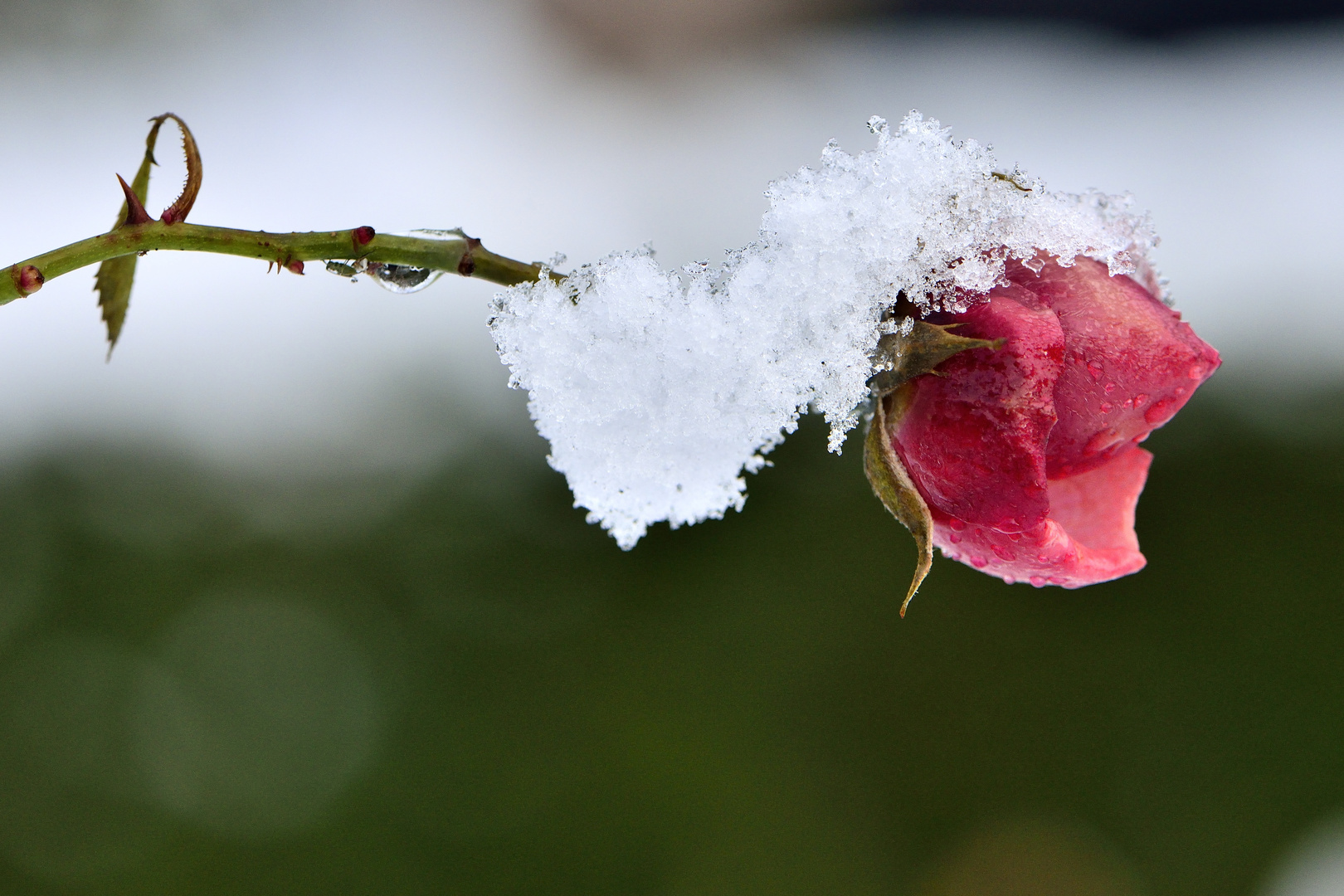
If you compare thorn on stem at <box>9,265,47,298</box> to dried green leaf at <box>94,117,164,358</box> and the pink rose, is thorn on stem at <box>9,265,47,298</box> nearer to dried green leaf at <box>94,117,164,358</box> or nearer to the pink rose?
dried green leaf at <box>94,117,164,358</box>

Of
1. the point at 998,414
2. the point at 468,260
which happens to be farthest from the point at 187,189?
the point at 998,414

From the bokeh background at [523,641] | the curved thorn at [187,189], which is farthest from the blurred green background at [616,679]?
the curved thorn at [187,189]

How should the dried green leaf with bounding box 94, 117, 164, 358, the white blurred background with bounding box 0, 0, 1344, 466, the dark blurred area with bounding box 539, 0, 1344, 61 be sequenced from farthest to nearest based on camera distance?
the dark blurred area with bounding box 539, 0, 1344, 61 < the white blurred background with bounding box 0, 0, 1344, 466 < the dried green leaf with bounding box 94, 117, 164, 358

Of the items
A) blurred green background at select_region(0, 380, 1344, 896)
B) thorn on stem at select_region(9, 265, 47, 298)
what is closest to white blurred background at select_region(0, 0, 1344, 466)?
blurred green background at select_region(0, 380, 1344, 896)

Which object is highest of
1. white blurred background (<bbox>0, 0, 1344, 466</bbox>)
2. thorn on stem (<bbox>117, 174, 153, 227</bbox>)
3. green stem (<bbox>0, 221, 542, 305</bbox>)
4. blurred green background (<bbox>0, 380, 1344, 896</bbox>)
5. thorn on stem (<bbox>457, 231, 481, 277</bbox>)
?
white blurred background (<bbox>0, 0, 1344, 466</bbox>)

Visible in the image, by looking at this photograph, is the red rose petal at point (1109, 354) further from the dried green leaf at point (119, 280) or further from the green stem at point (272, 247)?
the dried green leaf at point (119, 280)

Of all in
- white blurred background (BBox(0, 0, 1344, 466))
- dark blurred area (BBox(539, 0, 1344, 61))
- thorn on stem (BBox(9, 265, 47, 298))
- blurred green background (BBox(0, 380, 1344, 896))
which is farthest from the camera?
dark blurred area (BBox(539, 0, 1344, 61))
